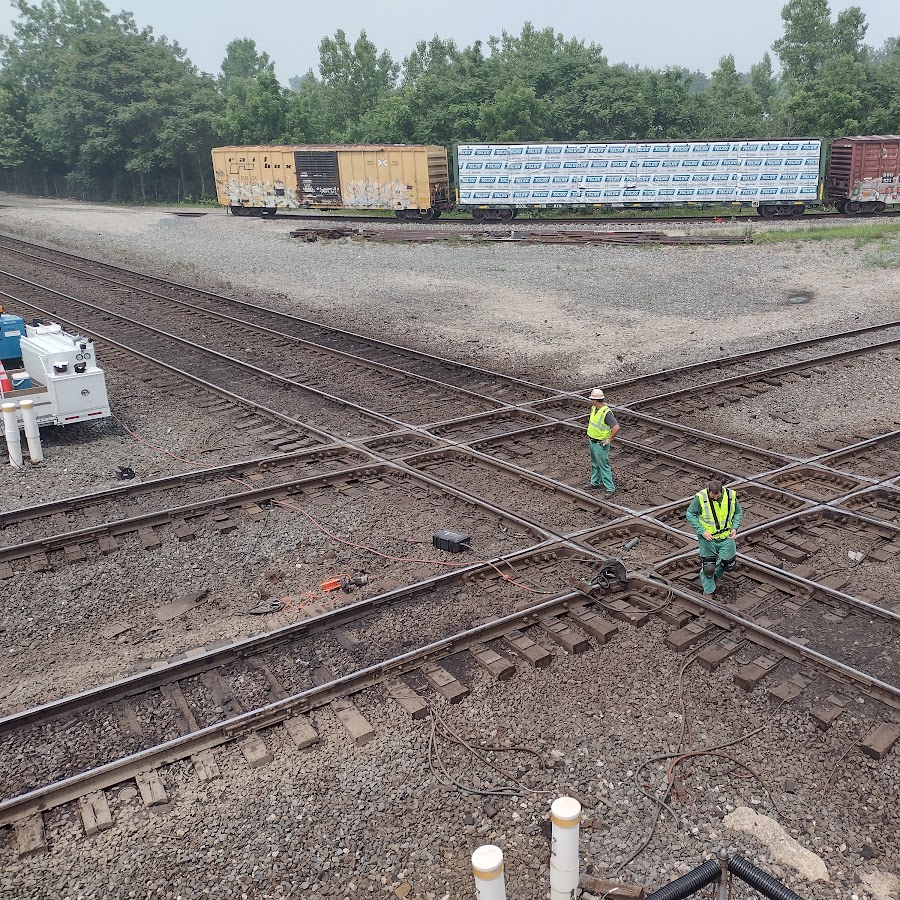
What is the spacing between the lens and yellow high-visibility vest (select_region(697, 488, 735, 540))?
788 centimetres

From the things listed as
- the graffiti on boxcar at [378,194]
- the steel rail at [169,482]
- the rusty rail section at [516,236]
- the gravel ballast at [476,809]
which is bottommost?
the gravel ballast at [476,809]

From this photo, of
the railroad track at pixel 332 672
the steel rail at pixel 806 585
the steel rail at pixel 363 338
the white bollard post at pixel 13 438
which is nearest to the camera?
the railroad track at pixel 332 672

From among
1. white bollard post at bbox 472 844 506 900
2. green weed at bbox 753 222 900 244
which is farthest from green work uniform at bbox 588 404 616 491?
green weed at bbox 753 222 900 244

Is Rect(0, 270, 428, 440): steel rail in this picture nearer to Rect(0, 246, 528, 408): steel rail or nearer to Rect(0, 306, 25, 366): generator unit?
Rect(0, 246, 528, 408): steel rail

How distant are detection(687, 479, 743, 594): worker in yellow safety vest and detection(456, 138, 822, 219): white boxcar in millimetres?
31834

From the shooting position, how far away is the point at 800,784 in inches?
223

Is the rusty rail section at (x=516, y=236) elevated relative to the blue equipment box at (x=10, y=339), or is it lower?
lower

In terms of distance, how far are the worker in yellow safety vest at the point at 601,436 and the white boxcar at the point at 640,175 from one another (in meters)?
29.5

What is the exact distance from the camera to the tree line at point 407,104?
48938 mm

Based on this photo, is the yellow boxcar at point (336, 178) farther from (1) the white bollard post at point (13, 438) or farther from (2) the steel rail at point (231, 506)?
(2) the steel rail at point (231, 506)

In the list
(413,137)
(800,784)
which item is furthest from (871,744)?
(413,137)

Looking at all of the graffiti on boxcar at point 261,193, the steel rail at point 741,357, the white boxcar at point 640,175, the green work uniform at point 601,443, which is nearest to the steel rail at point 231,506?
the green work uniform at point 601,443

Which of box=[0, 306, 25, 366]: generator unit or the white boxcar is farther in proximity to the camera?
the white boxcar

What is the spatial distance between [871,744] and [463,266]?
22754mm
